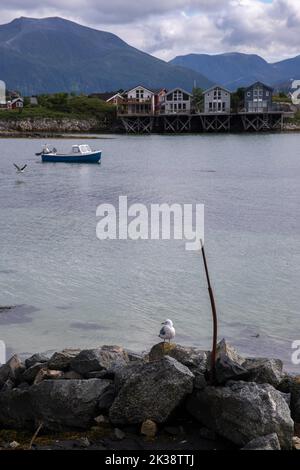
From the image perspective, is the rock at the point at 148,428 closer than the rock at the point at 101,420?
Yes

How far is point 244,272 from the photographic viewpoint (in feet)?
56.4

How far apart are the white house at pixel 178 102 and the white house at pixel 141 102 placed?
3.40 m

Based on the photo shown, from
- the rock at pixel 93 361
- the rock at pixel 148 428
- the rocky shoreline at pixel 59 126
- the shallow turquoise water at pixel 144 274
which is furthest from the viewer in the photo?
the rocky shoreline at pixel 59 126

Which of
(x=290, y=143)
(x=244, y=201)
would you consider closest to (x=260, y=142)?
(x=290, y=143)

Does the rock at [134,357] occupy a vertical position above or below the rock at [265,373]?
below

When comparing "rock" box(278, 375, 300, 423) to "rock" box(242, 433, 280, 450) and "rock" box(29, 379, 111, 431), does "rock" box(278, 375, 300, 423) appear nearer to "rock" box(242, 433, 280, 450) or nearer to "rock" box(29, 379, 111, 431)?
"rock" box(242, 433, 280, 450)

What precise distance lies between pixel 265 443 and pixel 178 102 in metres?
108

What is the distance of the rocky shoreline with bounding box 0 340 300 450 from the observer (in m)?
7.64

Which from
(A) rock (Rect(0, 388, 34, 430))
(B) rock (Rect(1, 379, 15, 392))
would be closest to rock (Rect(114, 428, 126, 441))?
(A) rock (Rect(0, 388, 34, 430))

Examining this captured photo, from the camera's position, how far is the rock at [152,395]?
26.2ft

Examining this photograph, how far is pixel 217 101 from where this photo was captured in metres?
112

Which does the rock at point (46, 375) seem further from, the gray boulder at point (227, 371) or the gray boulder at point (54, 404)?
the gray boulder at point (227, 371)

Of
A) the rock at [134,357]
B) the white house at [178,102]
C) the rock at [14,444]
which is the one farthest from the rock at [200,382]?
the white house at [178,102]

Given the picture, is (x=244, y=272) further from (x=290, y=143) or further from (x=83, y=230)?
(x=290, y=143)
